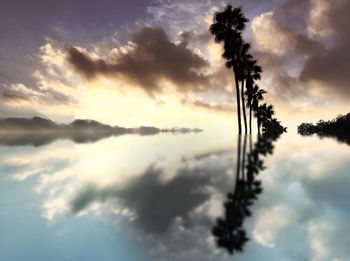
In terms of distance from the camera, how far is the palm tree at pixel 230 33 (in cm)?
5525

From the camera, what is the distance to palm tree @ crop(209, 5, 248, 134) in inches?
2175

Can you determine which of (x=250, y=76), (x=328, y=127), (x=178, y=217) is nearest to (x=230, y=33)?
(x=250, y=76)

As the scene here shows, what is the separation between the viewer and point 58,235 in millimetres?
10094

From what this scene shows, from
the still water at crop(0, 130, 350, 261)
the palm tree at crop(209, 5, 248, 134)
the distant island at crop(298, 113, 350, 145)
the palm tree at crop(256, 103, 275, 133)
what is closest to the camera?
the still water at crop(0, 130, 350, 261)

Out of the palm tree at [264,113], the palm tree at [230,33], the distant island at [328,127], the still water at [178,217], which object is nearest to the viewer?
the still water at [178,217]

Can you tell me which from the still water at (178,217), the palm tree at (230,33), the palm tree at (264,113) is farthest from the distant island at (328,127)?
the still water at (178,217)

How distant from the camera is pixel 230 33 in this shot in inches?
2199

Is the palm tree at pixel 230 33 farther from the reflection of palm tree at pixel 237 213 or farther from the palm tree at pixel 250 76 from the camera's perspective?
the reflection of palm tree at pixel 237 213

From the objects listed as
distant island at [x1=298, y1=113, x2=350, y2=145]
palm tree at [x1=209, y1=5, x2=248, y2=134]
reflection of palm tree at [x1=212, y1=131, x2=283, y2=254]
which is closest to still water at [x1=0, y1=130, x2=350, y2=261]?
reflection of palm tree at [x1=212, y1=131, x2=283, y2=254]

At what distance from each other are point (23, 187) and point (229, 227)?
10883 mm

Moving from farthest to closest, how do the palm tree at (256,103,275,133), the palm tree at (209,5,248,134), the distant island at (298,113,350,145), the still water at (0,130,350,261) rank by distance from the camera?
1. the distant island at (298,113,350,145)
2. the palm tree at (256,103,275,133)
3. the palm tree at (209,5,248,134)
4. the still water at (0,130,350,261)

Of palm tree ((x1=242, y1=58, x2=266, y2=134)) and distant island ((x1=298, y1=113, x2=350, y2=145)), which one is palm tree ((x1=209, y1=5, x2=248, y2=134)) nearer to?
palm tree ((x1=242, y1=58, x2=266, y2=134))

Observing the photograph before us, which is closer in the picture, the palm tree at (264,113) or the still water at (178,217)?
the still water at (178,217)

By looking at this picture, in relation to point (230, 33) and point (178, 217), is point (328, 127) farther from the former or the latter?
point (178, 217)
